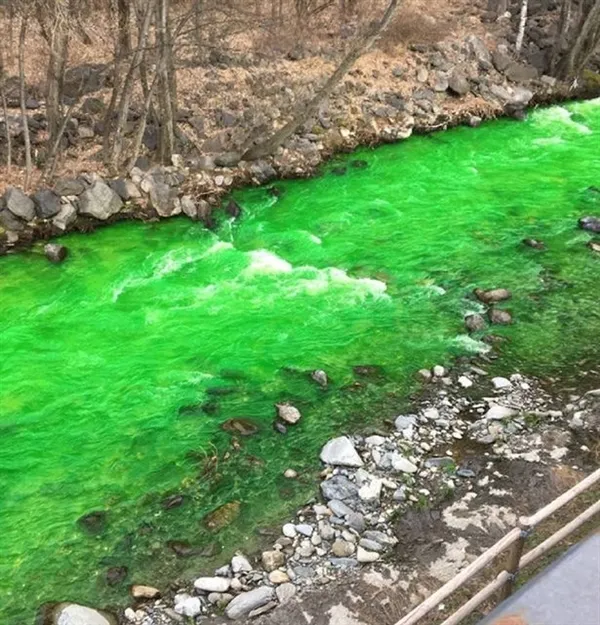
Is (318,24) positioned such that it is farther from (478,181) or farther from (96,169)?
(96,169)

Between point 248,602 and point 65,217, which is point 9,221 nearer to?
point 65,217

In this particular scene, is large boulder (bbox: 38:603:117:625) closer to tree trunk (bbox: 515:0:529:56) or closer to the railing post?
the railing post

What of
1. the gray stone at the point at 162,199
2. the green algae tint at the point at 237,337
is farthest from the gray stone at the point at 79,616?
the gray stone at the point at 162,199

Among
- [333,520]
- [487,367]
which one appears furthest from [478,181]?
[333,520]

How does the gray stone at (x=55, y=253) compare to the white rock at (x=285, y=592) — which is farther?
the gray stone at (x=55, y=253)

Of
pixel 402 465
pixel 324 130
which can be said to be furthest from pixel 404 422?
pixel 324 130

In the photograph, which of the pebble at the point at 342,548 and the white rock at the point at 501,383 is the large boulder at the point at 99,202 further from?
the pebble at the point at 342,548
